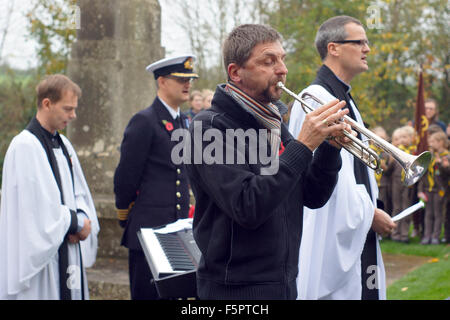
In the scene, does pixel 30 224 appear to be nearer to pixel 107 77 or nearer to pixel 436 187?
pixel 107 77

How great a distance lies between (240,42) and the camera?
2971mm

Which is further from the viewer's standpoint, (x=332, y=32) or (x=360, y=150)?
(x=332, y=32)

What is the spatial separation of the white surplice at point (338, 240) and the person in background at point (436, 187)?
255 inches

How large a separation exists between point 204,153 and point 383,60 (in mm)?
16989

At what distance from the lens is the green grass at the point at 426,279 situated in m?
6.92

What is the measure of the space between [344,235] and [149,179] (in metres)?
1.81

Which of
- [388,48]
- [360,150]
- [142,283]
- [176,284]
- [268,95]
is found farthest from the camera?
[388,48]

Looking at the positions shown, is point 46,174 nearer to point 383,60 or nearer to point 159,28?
point 159,28

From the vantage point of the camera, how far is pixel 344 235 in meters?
4.07

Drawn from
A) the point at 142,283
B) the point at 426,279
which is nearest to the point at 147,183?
the point at 142,283

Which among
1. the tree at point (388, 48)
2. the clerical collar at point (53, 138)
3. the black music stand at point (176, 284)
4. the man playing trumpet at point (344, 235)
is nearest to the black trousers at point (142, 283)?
the clerical collar at point (53, 138)

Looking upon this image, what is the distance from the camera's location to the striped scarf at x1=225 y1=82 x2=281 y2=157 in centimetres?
290

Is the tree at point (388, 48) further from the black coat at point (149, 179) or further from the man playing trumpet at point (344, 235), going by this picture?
the man playing trumpet at point (344, 235)
